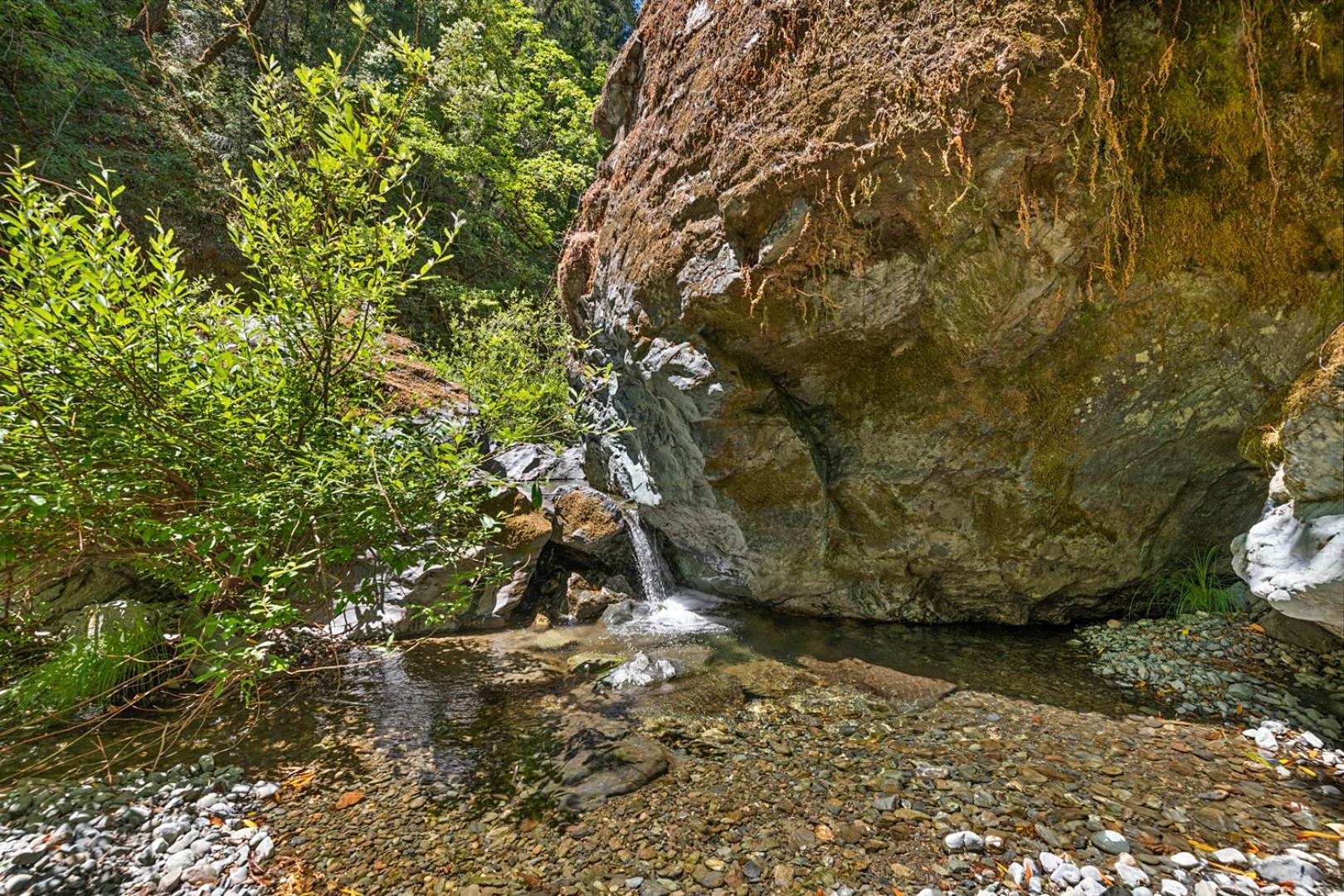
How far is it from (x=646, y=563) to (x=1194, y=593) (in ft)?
19.6

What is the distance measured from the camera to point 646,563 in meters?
7.75

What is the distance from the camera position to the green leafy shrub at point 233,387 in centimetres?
277

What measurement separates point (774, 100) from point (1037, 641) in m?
5.74

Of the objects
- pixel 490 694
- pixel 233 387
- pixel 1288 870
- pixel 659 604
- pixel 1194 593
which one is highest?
pixel 233 387

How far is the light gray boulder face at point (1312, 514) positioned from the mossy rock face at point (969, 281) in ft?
4.46

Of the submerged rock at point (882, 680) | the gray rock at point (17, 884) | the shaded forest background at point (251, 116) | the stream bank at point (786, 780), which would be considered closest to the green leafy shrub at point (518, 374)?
the shaded forest background at point (251, 116)

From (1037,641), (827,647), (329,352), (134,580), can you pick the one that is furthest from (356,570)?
(1037,641)

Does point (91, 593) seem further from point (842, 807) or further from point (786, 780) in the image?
point (842, 807)

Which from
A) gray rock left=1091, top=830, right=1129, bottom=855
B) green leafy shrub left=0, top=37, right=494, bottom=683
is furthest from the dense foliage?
gray rock left=1091, top=830, right=1129, bottom=855

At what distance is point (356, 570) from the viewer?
20.5 ft

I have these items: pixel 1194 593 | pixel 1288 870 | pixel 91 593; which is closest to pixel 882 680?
pixel 1288 870

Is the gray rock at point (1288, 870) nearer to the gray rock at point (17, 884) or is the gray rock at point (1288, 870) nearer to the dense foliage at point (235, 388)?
the dense foliage at point (235, 388)

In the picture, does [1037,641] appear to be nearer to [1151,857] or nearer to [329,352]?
[1151,857]

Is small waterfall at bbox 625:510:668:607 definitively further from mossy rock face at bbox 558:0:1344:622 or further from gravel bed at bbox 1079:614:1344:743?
gravel bed at bbox 1079:614:1344:743
